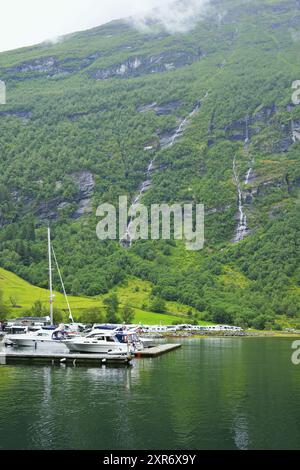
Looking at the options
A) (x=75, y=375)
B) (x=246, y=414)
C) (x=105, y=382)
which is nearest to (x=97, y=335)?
(x=75, y=375)

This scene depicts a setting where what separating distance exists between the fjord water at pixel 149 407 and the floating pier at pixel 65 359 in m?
3.41

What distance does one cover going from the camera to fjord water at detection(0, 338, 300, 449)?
3956cm

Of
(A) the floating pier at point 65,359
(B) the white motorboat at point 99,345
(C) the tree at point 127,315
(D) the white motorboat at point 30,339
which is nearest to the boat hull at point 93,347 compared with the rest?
(B) the white motorboat at point 99,345

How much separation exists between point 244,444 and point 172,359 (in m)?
53.3

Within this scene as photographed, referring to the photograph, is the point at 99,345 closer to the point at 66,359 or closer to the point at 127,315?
the point at 66,359

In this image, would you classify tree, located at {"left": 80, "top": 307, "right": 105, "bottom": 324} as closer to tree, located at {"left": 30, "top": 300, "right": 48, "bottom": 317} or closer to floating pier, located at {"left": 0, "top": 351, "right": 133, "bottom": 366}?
tree, located at {"left": 30, "top": 300, "right": 48, "bottom": 317}

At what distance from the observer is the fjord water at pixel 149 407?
3956 centimetres

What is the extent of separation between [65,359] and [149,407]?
33.5 metres

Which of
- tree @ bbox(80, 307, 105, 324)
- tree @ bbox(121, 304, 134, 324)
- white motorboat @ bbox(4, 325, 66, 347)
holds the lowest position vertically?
tree @ bbox(121, 304, 134, 324)

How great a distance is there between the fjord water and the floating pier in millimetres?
3405

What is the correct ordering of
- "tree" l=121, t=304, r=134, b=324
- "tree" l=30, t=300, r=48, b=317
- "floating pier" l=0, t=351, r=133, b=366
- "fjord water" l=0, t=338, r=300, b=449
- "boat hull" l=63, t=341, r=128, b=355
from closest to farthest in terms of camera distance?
1. "fjord water" l=0, t=338, r=300, b=449
2. "floating pier" l=0, t=351, r=133, b=366
3. "boat hull" l=63, t=341, r=128, b=355
4. "tree" l=30, t=300, r=48, b=317
5. "tree" l=121, t=304, r=134, b=324

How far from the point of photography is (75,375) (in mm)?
69625

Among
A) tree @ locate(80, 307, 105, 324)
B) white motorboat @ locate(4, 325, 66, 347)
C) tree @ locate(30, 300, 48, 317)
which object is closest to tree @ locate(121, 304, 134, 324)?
tree @ locate(80, 307, 105, 324)
